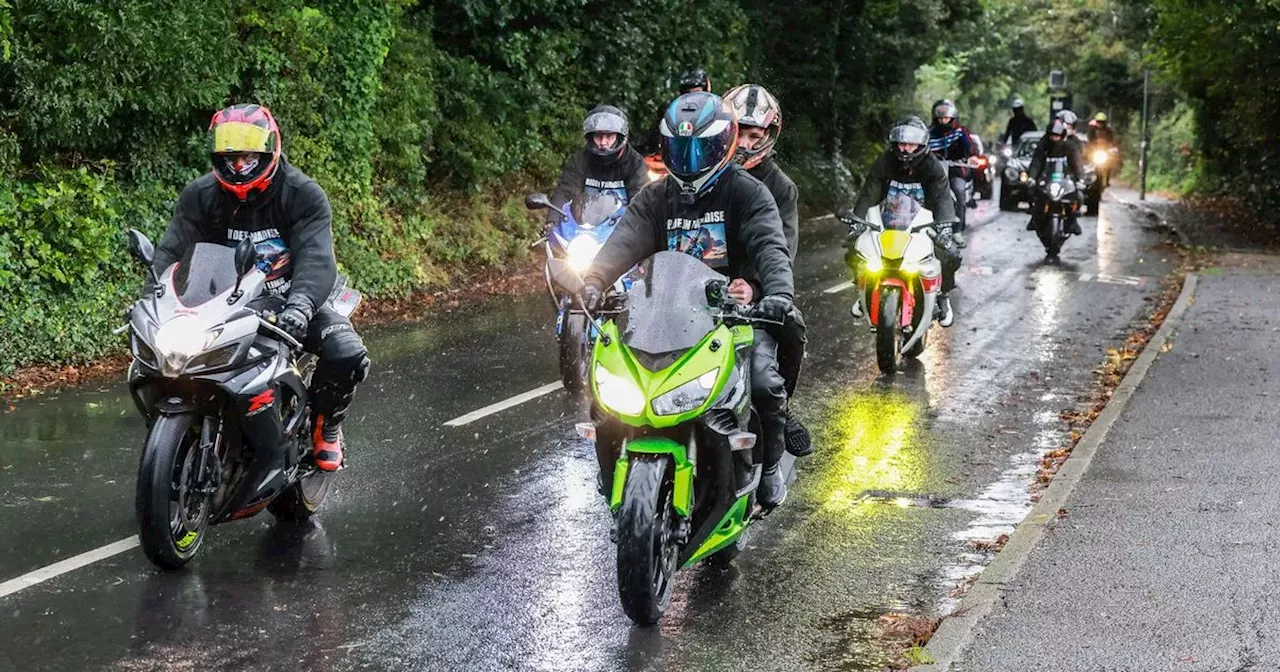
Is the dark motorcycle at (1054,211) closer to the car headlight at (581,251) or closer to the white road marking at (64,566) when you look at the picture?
the car headlight at (581,251)

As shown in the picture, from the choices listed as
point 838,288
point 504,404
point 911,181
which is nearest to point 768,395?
point 504,404

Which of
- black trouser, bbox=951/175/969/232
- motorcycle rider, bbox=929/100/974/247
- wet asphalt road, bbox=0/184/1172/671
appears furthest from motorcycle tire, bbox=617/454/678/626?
motorcycle rider, bbox=929/100/974/247

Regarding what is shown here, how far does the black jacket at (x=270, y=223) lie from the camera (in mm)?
7586

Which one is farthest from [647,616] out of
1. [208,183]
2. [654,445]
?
[208,183]

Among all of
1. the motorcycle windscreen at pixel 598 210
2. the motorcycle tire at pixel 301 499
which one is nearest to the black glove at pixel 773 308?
the motorcycle tire at pixel 301 499

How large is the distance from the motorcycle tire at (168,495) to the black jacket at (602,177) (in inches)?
221

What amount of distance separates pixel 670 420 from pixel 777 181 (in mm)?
3927

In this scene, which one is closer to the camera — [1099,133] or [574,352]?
[574,352]

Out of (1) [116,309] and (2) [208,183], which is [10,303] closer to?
(1) [116,309]

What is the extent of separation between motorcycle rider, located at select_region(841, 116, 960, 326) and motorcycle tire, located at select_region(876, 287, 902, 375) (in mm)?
783

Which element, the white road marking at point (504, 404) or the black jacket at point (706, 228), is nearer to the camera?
the black jacket at point (706, 228)

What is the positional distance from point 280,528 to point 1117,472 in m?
4.67

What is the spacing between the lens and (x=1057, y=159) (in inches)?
924

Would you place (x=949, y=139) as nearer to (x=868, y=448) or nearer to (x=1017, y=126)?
(x=868, y=448)
